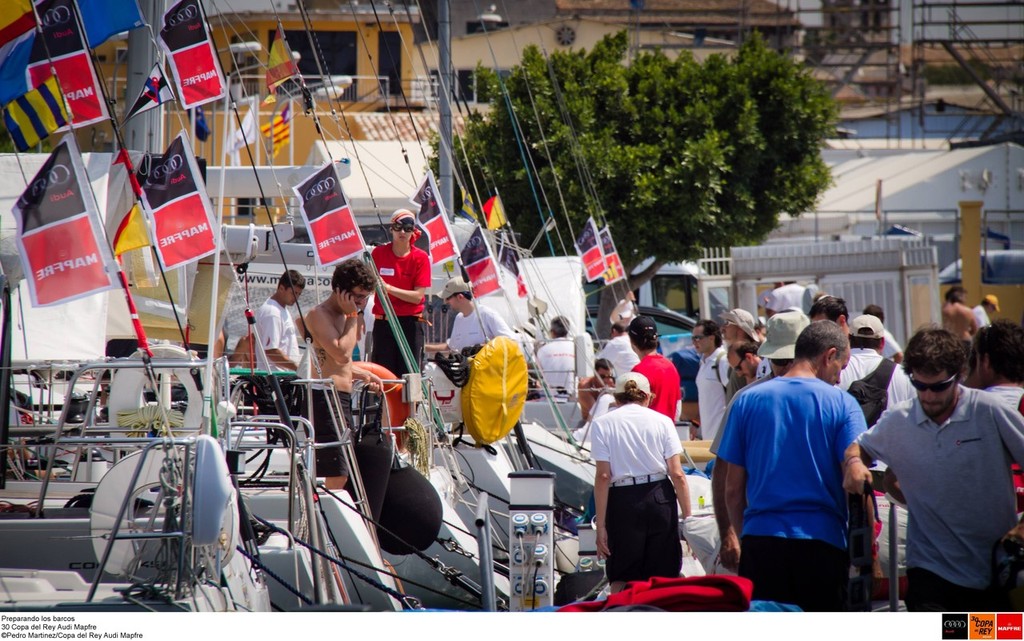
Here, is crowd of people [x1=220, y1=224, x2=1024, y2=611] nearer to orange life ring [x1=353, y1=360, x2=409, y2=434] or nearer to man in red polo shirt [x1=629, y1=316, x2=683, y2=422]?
man in red polo shirt [x1=629, y1=316, x2=683, y2=422]

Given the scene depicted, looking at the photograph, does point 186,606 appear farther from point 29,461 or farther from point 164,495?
point 29,461

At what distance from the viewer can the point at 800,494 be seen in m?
4.97

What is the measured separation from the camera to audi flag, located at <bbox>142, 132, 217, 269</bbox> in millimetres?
6281

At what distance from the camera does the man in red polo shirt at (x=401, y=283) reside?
31.8 ft

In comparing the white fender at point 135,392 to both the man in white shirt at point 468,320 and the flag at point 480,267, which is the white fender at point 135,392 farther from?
the flag at point 480,267

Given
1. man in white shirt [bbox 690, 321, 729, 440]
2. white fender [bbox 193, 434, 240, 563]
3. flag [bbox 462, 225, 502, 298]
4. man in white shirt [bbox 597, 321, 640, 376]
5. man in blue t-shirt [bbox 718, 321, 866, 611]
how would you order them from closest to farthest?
white fender [bbox 193, 434, 240, 563], man in blue t-shirt [bbox 718, 321, 866, 611], man in white shirt [bbox 690, 321, 729, 440], flag [bbox 462, 225, 502, 298], man in white shirt [bbox 597, 321, 640, 376]

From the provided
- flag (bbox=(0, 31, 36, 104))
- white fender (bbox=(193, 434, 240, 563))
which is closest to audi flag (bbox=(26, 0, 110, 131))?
flag (bbox=(0, 31, 36, 104))

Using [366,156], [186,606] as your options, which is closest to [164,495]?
[186,606]

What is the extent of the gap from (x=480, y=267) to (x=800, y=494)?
7.83 metres

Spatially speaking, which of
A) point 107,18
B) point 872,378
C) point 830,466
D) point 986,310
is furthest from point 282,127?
point 830,466

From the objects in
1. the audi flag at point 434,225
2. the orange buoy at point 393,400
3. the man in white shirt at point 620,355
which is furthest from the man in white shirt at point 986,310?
the orange buoy at point 393,400

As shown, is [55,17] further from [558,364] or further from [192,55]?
[558,364]

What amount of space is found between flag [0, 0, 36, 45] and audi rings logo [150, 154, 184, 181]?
1383mm
